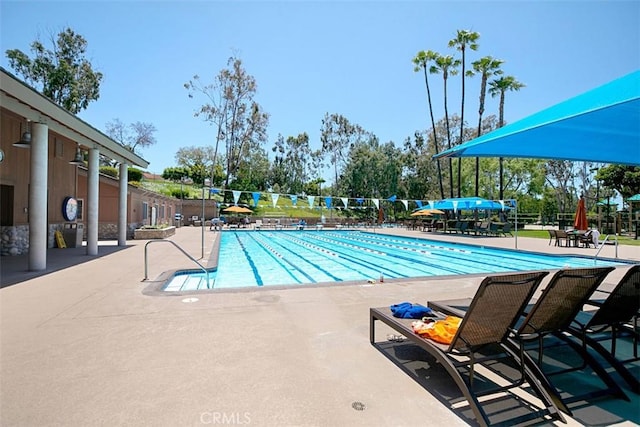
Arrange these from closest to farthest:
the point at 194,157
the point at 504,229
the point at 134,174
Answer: the point at 504,229, the point at 134,174, the point at 194,157

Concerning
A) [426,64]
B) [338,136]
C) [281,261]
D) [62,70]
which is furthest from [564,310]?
[338,136]

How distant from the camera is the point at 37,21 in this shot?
69.9ft

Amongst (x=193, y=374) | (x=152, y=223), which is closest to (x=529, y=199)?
(x=152, y=223)

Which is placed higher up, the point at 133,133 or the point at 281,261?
the point at 133,133

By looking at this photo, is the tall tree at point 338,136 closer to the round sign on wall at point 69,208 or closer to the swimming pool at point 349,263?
the swimming pool at point 349,263

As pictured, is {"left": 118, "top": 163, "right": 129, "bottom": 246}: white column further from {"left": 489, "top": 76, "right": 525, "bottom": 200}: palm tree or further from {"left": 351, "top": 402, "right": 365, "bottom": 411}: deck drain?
{"left": 489, "top": 76, "right": 525, "bottom": 200}: palm tree

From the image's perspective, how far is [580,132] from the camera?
372 cm

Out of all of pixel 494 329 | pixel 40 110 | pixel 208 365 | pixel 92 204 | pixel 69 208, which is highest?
pixel 40 110

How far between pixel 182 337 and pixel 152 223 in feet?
55.7

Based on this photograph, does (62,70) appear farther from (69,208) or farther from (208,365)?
(208,365)

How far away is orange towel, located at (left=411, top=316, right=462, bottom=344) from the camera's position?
95.4 inches

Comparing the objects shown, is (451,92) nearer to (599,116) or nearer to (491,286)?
(599,116)

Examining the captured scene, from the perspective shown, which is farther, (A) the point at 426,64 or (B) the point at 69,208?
(A) the point at 426,64

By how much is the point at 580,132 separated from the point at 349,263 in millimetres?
7199
